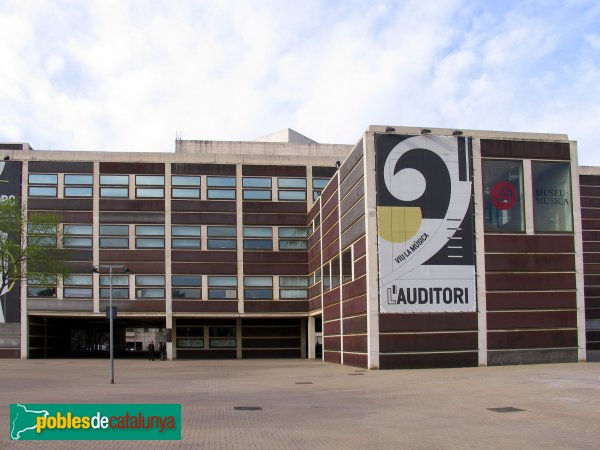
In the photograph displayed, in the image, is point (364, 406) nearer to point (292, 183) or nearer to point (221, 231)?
point (221, 231)

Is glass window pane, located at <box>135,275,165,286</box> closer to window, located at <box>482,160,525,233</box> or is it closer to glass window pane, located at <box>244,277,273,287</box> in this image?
glass window pane, located at <box>244,277,273,287</box>

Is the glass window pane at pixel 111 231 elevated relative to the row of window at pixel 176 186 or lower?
lower

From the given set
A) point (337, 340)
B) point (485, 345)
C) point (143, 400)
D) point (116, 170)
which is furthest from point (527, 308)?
point (116, 170)

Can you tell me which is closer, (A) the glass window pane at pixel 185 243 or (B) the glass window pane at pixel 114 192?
(B) the glass window pane at pixel 114 192

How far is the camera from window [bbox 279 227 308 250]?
58531 millimetres

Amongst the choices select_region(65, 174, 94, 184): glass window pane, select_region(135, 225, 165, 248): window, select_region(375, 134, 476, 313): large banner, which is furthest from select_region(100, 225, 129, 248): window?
select_region(375, 134, 476, 313): large banner

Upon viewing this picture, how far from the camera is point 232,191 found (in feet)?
191

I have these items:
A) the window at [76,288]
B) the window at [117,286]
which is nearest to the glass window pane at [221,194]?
the window at [117,286]

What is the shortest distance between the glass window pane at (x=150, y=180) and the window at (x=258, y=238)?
27.5 ft

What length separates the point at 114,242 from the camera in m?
56.8

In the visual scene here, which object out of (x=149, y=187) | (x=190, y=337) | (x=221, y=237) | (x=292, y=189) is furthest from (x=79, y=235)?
(x=292, y=189)

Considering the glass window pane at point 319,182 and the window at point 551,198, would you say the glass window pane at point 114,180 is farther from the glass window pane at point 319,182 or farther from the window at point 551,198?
the window at point 551,198

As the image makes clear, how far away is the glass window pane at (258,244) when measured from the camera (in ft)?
191

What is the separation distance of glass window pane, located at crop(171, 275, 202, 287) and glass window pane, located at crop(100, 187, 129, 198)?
8.33 metres
